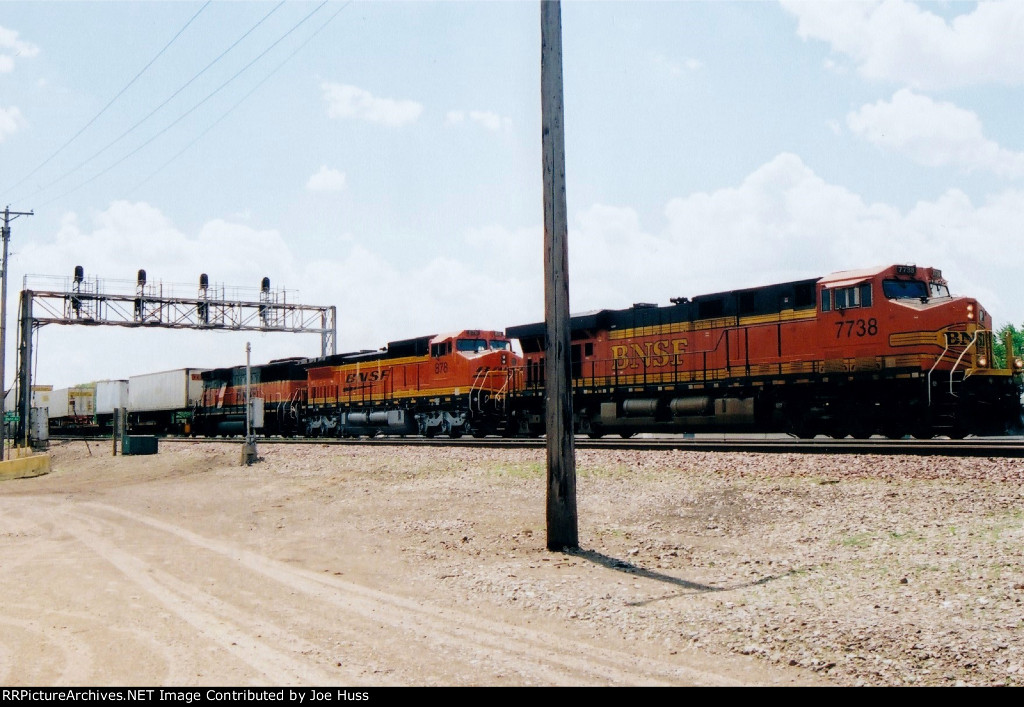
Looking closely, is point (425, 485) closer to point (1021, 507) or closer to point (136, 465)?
point (1021, 507)

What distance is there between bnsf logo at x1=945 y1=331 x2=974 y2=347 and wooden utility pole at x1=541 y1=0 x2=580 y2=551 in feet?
36.5

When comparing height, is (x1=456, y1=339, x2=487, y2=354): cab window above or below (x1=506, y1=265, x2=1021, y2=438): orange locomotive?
above

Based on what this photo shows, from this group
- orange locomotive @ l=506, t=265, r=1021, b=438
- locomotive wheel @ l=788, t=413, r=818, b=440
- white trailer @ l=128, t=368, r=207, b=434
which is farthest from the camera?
white trailer @ l=128, t=368, r=207, b=434

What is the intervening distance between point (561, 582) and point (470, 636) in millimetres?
2099

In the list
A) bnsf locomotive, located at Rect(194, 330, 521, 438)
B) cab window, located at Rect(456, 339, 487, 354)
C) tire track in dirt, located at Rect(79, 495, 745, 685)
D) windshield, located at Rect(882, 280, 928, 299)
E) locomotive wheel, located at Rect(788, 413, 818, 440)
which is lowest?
tire track in dirt, located at Rect(79, 495, 745, 685)

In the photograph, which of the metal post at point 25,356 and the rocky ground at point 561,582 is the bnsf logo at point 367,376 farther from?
the rocky ground at point 561,582

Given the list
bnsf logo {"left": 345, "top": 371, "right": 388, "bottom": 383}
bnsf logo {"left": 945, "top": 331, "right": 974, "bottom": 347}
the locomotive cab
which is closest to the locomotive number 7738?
the locomotive cab

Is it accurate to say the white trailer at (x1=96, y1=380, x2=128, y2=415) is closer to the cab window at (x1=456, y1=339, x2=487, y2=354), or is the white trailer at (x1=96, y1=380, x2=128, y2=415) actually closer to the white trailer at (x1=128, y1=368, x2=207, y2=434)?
the white trailer at (x1=128, y1=368, x2=207, y2=434)

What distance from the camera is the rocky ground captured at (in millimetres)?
5914

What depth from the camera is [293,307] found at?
47.7m

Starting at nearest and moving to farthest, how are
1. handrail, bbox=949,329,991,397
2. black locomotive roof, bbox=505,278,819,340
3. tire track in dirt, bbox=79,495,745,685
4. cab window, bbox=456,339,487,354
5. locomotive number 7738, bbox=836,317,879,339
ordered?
1. tire track in dirt, bbox=79,495,745,685
2. handrail, bbox=949,329,991,397
3. locomotive number 7738, bbox=836,317,879,339
4. black locomotive roof, bbox=505,278,819,340
5. cab window, bbox=456,339,487,354

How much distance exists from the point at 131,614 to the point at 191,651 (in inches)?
66.7

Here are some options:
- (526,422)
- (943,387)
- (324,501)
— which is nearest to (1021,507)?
(943,387)

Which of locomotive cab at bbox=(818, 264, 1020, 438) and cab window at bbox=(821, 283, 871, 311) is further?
cab window at bbox=(821, 283, 871, 311)
